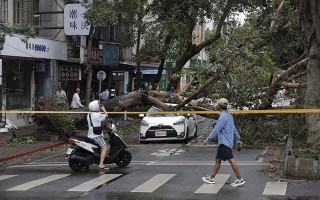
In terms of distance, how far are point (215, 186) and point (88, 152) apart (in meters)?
3.84

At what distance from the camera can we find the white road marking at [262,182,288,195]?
29.8 feet

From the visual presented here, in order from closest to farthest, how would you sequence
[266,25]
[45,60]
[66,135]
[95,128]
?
[95,128], [66,135], [266,25], [45,60]

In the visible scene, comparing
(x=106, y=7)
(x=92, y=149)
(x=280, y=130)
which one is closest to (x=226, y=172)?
(x=92, y=149)

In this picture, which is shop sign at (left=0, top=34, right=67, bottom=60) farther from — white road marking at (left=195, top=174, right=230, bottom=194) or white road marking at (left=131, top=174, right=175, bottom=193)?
white road marking at (left=195, top=174, right=230, bottom=194)

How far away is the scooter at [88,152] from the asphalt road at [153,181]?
22 centimetres

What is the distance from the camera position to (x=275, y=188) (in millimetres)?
9516

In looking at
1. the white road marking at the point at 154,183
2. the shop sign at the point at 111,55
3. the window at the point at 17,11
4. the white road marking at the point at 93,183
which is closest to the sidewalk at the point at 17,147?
the white road marking at the point at 93,183

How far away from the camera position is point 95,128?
12383 mm

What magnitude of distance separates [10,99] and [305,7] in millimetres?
16110

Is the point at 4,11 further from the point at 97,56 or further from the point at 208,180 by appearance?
the point at 208,180

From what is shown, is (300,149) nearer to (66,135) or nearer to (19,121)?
(66,135)

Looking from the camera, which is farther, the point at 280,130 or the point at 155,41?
the point at 155,41

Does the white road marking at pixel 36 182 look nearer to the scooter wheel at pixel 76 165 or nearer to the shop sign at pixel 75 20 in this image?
the scooter wheel at pixel 76 165

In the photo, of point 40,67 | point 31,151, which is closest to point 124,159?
point 31,151
